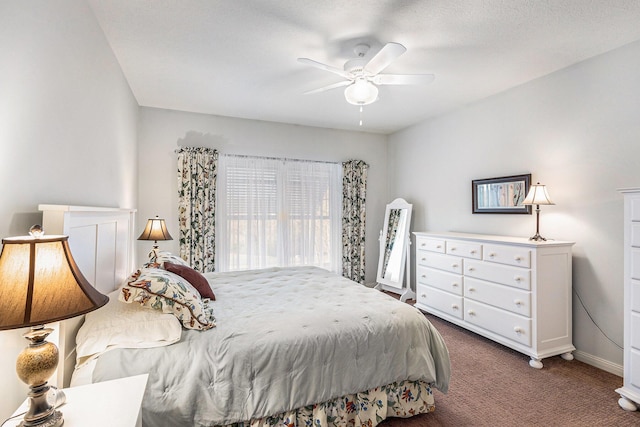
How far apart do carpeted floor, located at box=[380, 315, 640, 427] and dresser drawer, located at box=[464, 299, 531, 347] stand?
201 millimetres

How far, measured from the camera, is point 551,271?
104 inches

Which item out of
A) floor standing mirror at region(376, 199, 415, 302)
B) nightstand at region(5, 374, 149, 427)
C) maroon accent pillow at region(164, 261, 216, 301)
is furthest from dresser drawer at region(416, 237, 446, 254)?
nightstand at region(5, 374, 149, 427)

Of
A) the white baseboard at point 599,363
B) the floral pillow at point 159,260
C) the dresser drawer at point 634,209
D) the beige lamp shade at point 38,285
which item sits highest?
the dresser drawer at point 634,209

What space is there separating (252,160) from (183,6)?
2.44 meters

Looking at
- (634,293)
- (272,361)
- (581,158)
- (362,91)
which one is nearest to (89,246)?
(272,361)

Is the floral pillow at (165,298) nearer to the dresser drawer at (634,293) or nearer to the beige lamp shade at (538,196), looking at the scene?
the dresser drawer at (634,293)

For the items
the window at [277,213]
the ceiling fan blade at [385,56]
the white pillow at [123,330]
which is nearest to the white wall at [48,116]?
the white pillow at [123,330]

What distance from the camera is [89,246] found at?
1.71 metres

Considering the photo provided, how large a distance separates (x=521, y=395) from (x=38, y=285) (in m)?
2.82

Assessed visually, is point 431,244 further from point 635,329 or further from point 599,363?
point 635,329

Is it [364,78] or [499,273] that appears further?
[499,273]

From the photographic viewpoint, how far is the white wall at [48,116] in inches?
42.0

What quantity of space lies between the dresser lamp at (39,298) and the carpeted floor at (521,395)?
1.73m

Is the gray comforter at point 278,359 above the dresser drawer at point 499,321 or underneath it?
above
